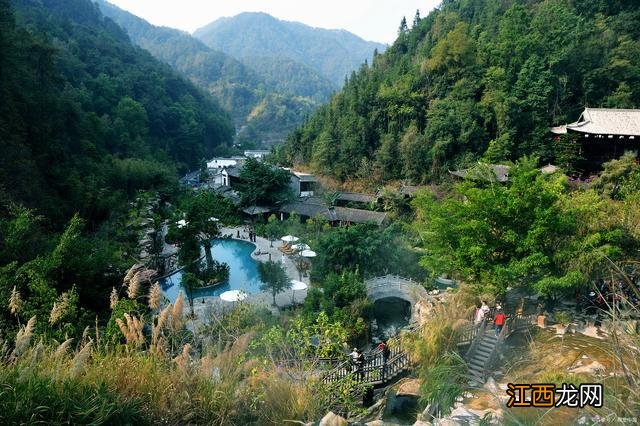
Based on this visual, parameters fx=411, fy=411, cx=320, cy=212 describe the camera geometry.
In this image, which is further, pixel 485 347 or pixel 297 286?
pixel 297 286

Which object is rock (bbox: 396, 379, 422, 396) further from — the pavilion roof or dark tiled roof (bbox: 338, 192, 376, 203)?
dark tiled roof (bbox: 338, 192, 376, 203)

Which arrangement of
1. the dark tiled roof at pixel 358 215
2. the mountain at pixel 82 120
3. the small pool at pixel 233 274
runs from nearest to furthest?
the small pool at pixel 233 274 < the mountain at pixel 82 120 < the dark tiled roof at pixel 358 215

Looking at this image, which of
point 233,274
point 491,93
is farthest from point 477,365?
point 491,93

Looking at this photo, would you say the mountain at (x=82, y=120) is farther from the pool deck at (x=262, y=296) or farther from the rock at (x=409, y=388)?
the rock at (x=409, y=388)

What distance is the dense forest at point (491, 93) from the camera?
2570 cm

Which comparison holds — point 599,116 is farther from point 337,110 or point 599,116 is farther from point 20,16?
point 20,16

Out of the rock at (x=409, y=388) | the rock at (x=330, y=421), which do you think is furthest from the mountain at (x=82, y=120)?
the rock at (x=330, y=421)

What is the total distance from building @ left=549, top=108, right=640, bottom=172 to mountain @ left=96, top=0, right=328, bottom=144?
2503 inches

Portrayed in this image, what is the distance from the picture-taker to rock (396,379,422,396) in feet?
22.4

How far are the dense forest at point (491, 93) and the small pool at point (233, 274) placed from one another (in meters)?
11.9

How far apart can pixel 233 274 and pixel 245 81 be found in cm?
10095

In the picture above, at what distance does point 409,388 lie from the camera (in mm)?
7137

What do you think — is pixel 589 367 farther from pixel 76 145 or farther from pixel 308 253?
pixel 76 145

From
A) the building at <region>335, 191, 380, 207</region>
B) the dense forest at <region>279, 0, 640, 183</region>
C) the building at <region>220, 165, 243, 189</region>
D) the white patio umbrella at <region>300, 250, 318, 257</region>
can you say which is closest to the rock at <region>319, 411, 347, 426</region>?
the white patio umbrella at <region>300, 250, 318, 257</region>
